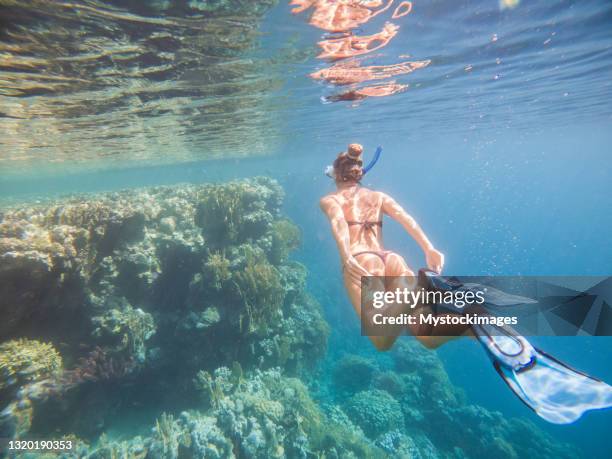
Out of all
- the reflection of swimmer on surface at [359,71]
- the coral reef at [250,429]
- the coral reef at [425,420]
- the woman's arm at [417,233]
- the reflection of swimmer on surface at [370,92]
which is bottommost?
the coral reef at [425,420]

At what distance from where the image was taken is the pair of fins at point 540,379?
232 cm

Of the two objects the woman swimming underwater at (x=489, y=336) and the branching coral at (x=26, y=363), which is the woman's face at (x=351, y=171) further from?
the branching coral at (x=26, y=363)

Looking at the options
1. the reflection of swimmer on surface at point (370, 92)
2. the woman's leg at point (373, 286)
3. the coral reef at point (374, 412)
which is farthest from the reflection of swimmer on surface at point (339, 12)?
the coral reef at point (374, 412)

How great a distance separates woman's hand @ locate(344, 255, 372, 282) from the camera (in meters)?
3.25

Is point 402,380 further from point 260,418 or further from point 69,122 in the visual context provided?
point 69,122

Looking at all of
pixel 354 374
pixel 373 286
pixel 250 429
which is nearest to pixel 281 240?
pixel 250 429

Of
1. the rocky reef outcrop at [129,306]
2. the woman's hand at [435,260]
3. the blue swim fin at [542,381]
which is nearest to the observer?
the blue swim fin at [542,381]

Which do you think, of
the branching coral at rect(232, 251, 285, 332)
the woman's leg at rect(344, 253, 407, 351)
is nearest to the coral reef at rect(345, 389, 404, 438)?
the branching coral at rect(232, 251, 285, 332)

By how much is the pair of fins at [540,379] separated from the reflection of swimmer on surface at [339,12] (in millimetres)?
6706

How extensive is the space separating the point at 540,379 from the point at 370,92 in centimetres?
1465

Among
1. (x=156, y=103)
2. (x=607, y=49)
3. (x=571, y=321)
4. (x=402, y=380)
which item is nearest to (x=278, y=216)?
→ (x=156, y=103)

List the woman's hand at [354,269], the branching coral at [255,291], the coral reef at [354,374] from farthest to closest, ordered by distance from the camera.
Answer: the coral reef at [354,374] → the branching coral at [255,291] → the woman's hand at [354,269]

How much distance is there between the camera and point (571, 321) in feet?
12.5

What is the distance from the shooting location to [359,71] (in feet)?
37.4
